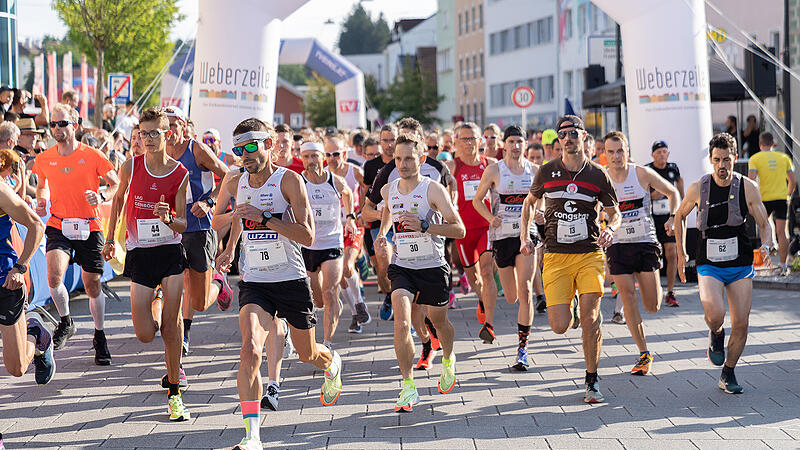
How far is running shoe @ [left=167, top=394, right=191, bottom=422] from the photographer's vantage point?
6.89 m

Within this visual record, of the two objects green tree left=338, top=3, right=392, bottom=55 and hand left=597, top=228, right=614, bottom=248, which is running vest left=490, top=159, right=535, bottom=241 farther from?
green tree left=338, top=3, right=392, bottom=55

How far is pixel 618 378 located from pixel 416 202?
2218 mm

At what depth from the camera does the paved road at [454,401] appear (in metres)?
6.43

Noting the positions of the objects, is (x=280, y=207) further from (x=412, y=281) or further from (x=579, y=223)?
(x=579, y=223)

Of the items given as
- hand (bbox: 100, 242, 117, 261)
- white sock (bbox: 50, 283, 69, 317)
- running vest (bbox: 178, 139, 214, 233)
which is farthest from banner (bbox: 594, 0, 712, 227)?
hand (bbox: 100, 242, 117, 261)

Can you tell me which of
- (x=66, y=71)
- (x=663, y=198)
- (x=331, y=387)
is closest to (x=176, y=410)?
(x=331, y=387)

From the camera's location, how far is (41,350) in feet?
23.5

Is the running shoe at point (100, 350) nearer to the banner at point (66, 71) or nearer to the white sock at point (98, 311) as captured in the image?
the white sock at point (98, 311)

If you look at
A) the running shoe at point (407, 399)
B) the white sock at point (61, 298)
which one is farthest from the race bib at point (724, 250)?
the white sock at point (61, 298)

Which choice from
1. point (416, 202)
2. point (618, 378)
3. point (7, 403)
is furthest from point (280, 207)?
point (618, 378)

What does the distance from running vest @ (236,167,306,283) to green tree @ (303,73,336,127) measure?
70.1 metres

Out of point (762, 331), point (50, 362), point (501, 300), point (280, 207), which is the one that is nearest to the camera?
point (280, 207)

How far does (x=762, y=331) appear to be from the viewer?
10523 mm

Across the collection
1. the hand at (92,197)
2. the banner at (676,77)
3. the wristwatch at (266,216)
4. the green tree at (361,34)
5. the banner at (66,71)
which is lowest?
the wristwatch at (266,216)
